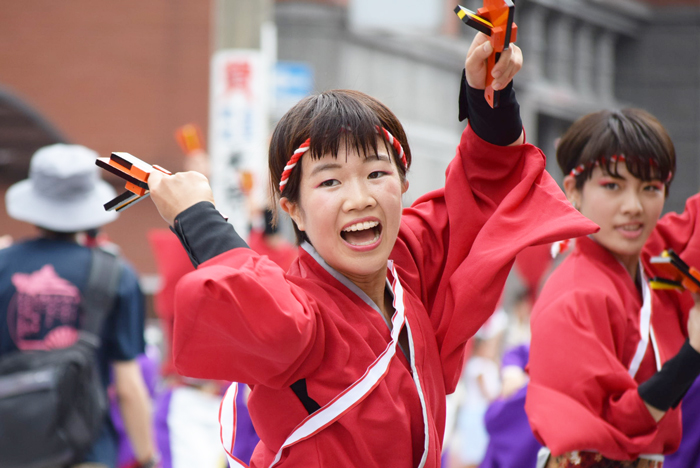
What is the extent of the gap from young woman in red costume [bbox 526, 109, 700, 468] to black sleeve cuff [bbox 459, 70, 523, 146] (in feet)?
1.99

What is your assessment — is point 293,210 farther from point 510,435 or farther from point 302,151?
point 510,435

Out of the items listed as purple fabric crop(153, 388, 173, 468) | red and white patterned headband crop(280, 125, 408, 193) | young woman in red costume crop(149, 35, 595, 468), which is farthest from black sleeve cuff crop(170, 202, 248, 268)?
purple fabric crop(153, 388, 173, 468)

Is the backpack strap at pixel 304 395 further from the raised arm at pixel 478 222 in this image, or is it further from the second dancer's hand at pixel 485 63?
the second dancer's hand at pixel 485 63

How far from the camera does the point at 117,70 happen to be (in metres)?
11.0

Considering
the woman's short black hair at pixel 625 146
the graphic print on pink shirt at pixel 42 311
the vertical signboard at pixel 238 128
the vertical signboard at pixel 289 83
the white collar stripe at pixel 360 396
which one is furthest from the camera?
the vertical signboard at pixel 289 83

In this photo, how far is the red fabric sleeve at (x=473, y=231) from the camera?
188 centimetres

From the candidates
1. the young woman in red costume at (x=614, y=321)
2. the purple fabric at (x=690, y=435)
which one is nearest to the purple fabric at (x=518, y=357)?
the purple fabric at (x=690, y=435)

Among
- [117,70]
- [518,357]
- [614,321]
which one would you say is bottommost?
[117,70]

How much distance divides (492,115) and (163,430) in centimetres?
359

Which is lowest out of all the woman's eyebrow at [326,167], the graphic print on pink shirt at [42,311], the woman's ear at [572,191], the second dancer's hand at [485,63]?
the graphic print on pink shirt at [42,311]

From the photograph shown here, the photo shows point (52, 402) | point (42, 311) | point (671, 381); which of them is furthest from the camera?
point (42, 311)

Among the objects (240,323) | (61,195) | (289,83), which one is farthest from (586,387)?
(289,83)

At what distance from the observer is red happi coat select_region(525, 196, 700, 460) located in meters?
2.19

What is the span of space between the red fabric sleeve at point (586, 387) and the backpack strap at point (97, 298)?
1784 mm
